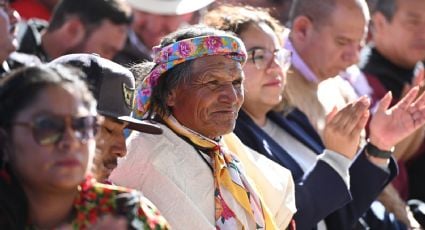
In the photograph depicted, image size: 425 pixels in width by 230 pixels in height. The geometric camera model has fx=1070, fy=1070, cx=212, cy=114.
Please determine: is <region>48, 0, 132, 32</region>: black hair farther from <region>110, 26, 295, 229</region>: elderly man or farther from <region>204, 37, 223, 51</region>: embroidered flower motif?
<region>204, 37, 223, 51</region>: embroidered flower motif

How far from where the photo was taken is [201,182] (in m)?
3.94

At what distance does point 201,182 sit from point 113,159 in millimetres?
398

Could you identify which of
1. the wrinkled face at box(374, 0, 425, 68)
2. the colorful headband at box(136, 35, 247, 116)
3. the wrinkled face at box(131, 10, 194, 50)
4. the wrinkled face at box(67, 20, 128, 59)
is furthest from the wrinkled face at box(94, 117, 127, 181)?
the wrinkled face at box(131, 10, 194, 50)

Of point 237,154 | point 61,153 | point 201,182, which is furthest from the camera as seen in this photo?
point 237,154

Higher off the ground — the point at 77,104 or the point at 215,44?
the point at 77,104

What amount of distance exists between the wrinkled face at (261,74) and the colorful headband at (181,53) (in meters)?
0.74

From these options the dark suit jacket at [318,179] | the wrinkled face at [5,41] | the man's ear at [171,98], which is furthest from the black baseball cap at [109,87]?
the wrinkled face at [5,41]

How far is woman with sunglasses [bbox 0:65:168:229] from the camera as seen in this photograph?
Result: 9.58ft

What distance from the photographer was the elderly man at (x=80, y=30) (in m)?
5.83

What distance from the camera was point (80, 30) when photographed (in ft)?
19.9

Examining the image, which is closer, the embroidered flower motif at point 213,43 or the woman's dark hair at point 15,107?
the woman's dark hair at point 15,107

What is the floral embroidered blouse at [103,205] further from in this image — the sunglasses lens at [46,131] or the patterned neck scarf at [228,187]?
the patterned neck scarf at [228,187]

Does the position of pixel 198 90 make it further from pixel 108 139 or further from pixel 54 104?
pixel 54 104

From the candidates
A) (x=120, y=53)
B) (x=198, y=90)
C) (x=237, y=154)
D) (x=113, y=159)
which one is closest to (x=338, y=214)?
(x=237, y=154)
